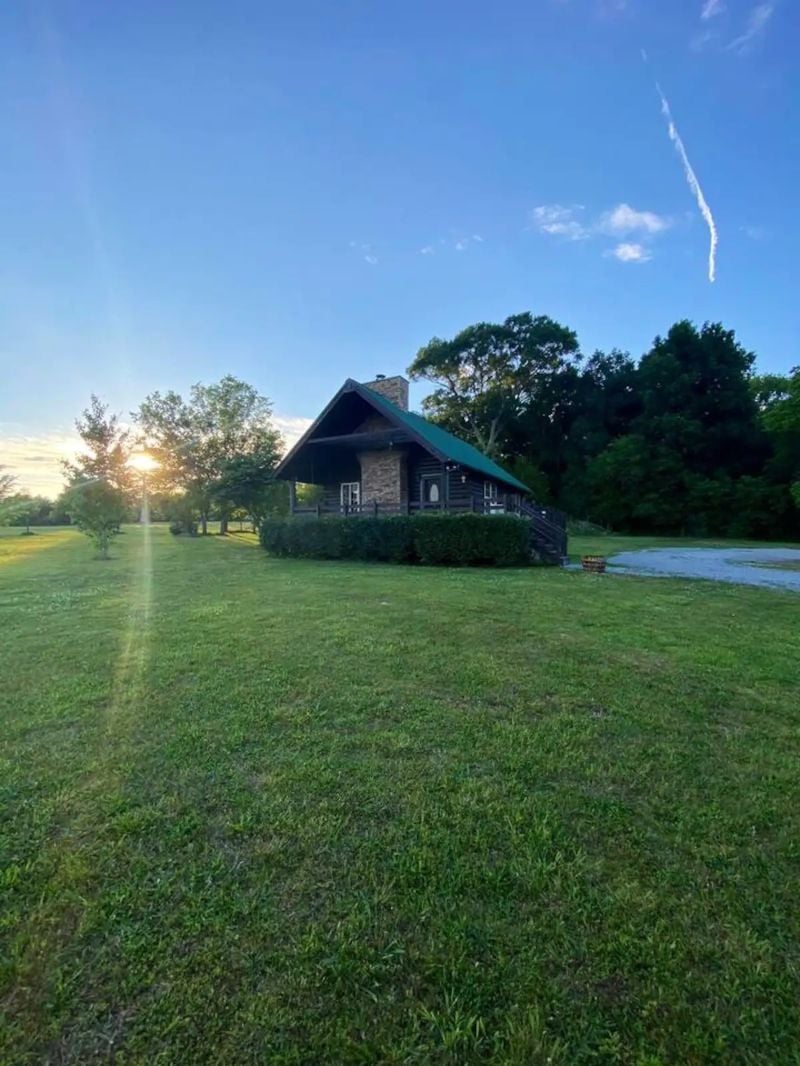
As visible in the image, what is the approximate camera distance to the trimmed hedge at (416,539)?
14508 mm

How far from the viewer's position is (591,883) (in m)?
2.05

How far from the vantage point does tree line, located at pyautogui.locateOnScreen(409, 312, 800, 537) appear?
35375 mm

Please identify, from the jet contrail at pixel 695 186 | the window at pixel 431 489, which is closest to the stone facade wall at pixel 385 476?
the window at pixel 431 489

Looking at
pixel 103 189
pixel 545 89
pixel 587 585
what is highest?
pixel 545 89

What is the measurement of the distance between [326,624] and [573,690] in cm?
350

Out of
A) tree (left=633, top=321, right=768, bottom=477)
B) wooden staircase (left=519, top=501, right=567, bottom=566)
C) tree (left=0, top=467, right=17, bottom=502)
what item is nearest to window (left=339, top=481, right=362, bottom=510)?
wooden staircase (left=519, top=501, right=567, bottom=566)

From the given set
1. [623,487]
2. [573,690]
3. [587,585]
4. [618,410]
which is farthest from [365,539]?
[618,410]

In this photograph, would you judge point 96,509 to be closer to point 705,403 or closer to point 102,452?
point 102,452

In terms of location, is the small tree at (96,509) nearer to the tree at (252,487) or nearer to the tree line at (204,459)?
the tree line at (204,459)

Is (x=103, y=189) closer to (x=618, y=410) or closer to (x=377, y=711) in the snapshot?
(x=377, y=711)

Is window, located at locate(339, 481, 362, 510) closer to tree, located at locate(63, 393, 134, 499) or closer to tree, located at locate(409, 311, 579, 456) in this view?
tree, located at locate(63, 393, 134, 499)

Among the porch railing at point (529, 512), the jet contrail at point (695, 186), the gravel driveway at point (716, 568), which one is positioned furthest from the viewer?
the porch railing at point (529, 512)

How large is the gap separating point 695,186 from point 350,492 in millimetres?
15961

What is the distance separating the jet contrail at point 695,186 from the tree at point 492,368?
2982cm
